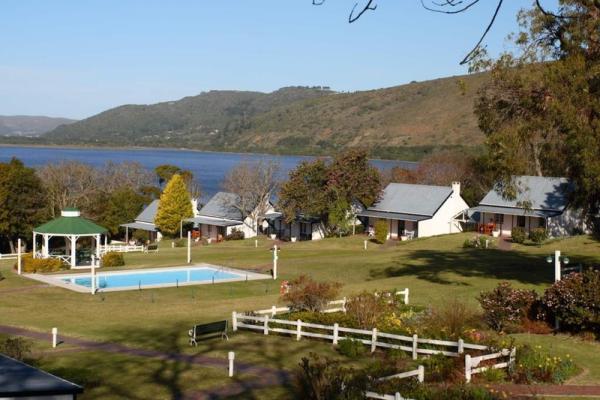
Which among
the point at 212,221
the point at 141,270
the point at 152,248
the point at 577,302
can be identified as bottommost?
the point at 152,248

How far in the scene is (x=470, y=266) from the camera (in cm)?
4381

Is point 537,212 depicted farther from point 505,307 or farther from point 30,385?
point 30,385

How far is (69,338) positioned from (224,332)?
571 centimetres

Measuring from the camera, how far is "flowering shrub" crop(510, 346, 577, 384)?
60.5 feet

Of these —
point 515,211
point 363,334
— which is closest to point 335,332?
point 363,334

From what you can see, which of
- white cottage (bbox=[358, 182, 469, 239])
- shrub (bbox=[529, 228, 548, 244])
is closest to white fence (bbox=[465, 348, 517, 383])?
shrub (bbox=[529, 228, 548, 244])

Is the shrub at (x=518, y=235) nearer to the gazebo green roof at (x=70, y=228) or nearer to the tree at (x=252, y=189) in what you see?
the tree at (x=252, y=189)

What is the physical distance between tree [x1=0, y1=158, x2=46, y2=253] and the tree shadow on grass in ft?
106

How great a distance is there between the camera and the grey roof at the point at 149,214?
80100 millimetres

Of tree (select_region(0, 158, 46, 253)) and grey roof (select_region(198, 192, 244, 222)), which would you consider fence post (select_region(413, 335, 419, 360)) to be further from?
grey roof (select_region(198, 192, 244, 222))

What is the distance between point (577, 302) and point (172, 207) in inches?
2263

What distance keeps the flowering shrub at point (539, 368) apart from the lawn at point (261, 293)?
1.35 feet

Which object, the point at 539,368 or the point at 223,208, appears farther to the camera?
the point at 223,208

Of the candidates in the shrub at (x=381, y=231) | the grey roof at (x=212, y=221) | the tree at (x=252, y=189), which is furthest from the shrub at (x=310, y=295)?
the tree at (x=252, y=189)
